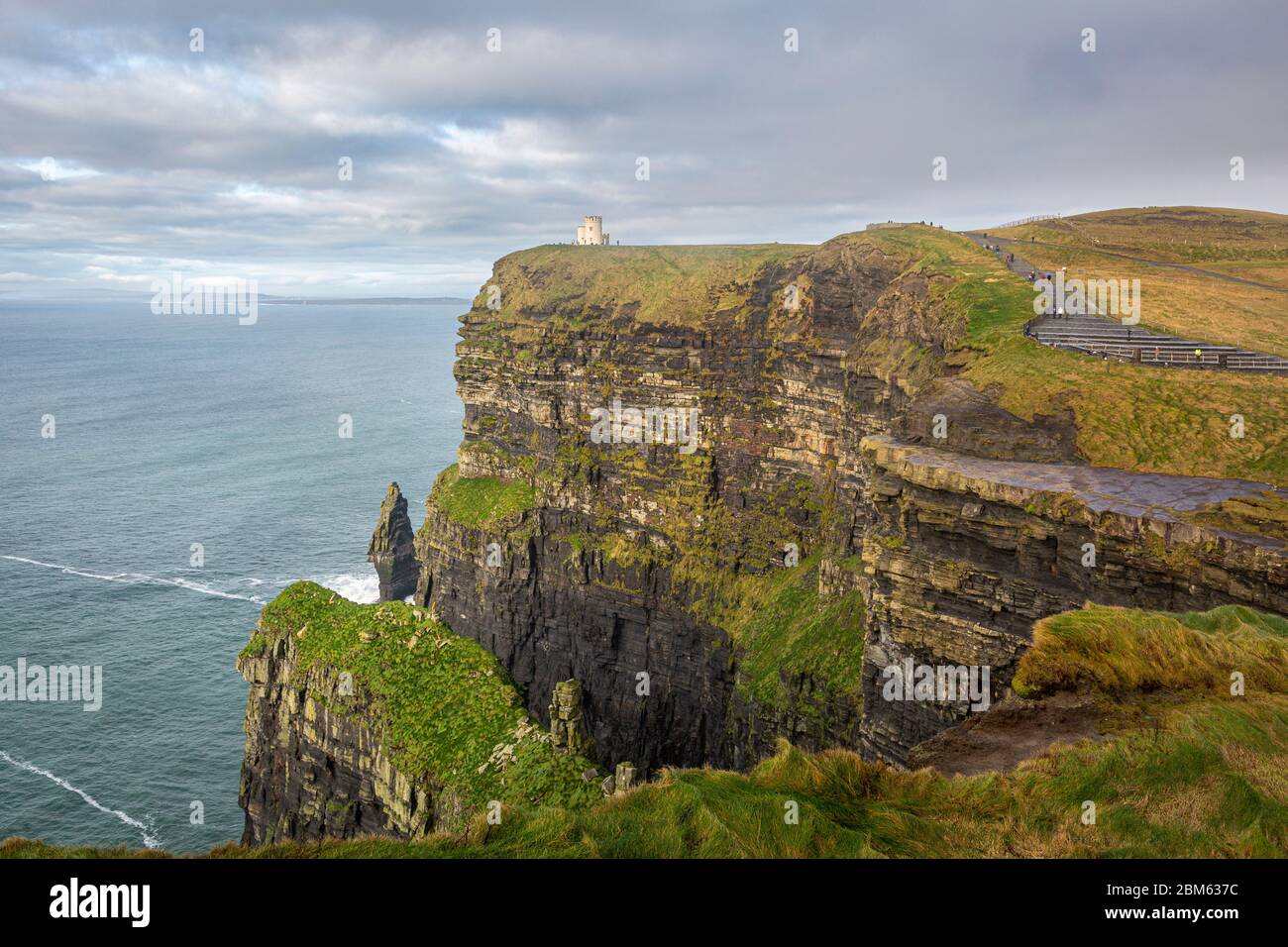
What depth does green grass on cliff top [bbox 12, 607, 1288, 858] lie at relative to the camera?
11.3m

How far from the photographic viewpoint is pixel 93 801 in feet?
160

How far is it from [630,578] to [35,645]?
155 feet

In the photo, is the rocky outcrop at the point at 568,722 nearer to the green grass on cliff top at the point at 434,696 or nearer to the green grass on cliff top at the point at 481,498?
the green grass on cliff top at the point at 434,696

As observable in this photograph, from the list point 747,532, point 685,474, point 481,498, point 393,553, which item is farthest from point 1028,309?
point 393,553

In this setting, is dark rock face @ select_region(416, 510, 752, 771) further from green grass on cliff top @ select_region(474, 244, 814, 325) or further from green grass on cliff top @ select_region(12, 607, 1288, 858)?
green grass on cliff top @ select_region(12, 607, 1288, 858)

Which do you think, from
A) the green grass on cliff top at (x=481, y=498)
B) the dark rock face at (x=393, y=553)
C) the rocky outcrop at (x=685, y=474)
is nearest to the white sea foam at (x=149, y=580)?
the dark rock face at (x=393, y=553)

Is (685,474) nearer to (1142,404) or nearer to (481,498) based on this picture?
(481,498)

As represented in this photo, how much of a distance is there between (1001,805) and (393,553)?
249ft

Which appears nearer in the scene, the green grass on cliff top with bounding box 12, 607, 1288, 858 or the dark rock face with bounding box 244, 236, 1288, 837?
the green grass on cliff top with bounding box 12, 607, 1288, 858

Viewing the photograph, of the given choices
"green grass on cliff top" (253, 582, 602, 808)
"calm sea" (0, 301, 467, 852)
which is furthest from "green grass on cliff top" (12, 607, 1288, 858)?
"calm sea" (0, 301, 467, 852)

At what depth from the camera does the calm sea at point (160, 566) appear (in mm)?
50375

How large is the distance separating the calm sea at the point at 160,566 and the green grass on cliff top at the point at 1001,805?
43415mm

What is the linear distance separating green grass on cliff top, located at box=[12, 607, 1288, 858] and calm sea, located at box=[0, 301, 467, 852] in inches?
1709
